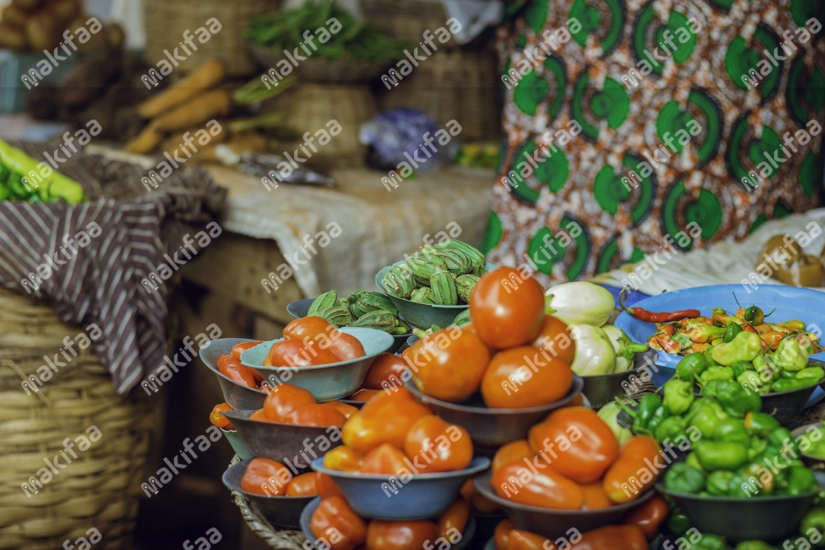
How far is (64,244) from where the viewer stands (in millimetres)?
2395

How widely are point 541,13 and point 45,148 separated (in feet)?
7.27

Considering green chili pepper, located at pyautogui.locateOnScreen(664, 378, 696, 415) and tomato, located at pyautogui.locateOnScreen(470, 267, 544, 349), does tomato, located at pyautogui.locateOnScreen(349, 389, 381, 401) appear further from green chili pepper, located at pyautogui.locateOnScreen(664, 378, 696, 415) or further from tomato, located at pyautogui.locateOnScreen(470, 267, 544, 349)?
green chili pepper, located at pyautogui.locateOnScreen(664, 378, 696, 415)

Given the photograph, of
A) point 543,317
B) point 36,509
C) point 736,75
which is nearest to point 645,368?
point 543,317

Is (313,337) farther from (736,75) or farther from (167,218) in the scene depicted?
(736,75)

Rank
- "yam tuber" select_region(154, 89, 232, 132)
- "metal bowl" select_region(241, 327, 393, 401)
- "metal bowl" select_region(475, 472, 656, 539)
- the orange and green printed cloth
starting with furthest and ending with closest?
1. "yam tuber" select_region(154, 89, 232, 132)
2. the orange and green printed cloth
3. "metal bowl" select_region(241, 327, 393, 401)
4. "metal bowl" select_region(475, 472, 656, 539)

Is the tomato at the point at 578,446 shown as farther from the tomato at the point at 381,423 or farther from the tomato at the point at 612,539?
the tomato at the point at 381,423

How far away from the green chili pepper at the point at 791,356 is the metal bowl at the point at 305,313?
67 centimetres

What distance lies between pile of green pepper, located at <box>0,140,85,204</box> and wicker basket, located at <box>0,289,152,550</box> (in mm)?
446

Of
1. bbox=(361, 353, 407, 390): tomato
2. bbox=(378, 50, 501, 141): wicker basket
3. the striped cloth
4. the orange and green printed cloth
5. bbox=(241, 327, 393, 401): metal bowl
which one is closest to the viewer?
bbox=(241, 327, 393, 401): metal bowl

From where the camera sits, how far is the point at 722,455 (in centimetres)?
110

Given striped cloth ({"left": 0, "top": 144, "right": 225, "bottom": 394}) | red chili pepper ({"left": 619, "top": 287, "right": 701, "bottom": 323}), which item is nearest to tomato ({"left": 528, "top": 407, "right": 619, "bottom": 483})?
red chili pepper ({"left": 619, "top": 287, "right": 701, "bottom": 323})

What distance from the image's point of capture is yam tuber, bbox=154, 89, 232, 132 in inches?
153

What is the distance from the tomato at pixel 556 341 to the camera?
3.92 feet

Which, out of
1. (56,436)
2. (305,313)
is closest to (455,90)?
(56,436)
